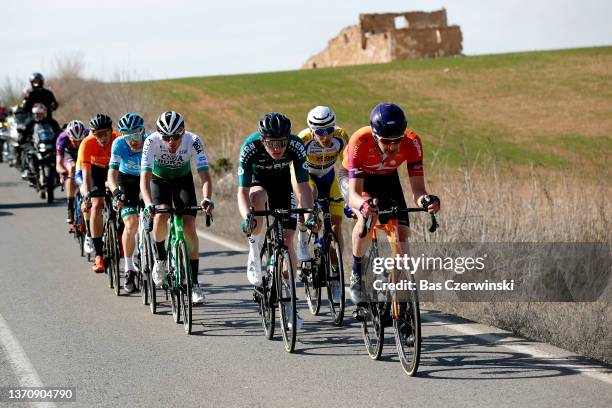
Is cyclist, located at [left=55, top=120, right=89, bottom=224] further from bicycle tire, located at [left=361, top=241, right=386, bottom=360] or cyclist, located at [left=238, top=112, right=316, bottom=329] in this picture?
bicycle tire, located at [left=361, top=241, right=386, bottom=360]

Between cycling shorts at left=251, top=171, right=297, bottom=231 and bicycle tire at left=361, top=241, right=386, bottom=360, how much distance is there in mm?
1431

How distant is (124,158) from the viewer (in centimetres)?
1112

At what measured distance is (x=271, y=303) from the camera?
8.49 m

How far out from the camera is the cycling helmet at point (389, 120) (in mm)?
7531

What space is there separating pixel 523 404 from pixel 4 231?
12249mm

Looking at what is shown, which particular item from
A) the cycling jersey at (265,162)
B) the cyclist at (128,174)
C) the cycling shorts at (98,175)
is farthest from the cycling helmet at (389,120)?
the cycling shorts at (98,175)

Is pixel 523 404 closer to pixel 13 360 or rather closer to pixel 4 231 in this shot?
pixel 13 360

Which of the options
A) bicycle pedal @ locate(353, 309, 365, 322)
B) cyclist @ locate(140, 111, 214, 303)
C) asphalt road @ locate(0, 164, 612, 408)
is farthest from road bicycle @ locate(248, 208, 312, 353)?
cyclist @ locate(140, 111, 214, 303)

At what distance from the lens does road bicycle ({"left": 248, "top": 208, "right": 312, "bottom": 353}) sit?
8172mm

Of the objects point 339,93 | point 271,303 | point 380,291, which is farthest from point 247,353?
point 339,93

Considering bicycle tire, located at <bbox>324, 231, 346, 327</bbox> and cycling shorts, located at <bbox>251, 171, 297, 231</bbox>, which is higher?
cycling shorts, located at <bbox>251, 171, 297, 231</bbox>

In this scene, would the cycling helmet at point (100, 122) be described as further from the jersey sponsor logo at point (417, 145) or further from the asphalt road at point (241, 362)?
the jersey sponsor logo at point (417, 145)

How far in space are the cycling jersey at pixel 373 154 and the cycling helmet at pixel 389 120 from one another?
1.51 ft

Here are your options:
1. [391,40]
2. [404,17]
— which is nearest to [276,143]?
[391,40]
